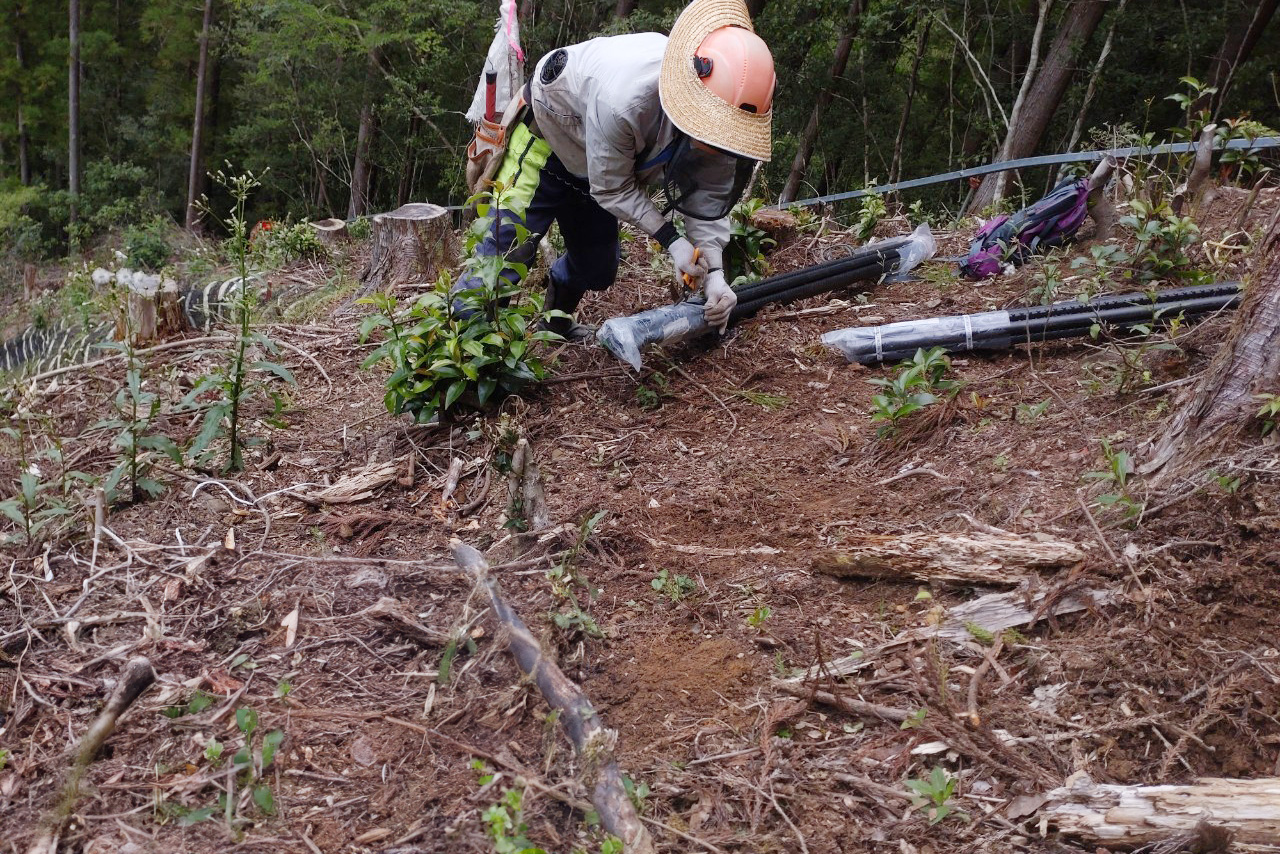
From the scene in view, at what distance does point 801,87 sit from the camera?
1277cm

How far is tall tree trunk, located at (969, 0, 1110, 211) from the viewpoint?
31.5ft

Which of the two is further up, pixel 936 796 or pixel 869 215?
pixel 869 215

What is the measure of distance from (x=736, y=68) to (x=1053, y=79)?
26.9 ft

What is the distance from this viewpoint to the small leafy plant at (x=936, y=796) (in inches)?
67.7

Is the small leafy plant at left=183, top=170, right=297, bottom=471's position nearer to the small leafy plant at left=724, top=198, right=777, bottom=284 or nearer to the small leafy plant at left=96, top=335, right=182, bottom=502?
the small leafy plant at left=96, top=335, right=182, bottom=502

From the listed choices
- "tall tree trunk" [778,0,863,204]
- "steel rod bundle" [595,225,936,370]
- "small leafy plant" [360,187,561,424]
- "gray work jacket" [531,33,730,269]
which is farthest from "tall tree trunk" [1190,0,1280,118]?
"small leafy plant" [360,187,561,424]

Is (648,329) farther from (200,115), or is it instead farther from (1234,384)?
(200,115)

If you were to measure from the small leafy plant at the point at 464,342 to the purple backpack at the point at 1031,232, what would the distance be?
2.24 m

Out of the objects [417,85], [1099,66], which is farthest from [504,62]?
[417,85]

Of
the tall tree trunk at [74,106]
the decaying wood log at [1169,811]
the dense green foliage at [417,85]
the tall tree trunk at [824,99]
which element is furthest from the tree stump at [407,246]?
the tall tree trunk at [74,106]

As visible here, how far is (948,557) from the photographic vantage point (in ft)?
7.70

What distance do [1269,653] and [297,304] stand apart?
17.1 feet

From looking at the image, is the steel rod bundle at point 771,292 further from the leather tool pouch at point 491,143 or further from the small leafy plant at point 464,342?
the leather tool pouch at point 491,143

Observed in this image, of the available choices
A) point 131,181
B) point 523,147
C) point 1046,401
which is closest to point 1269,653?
point 1046,401
